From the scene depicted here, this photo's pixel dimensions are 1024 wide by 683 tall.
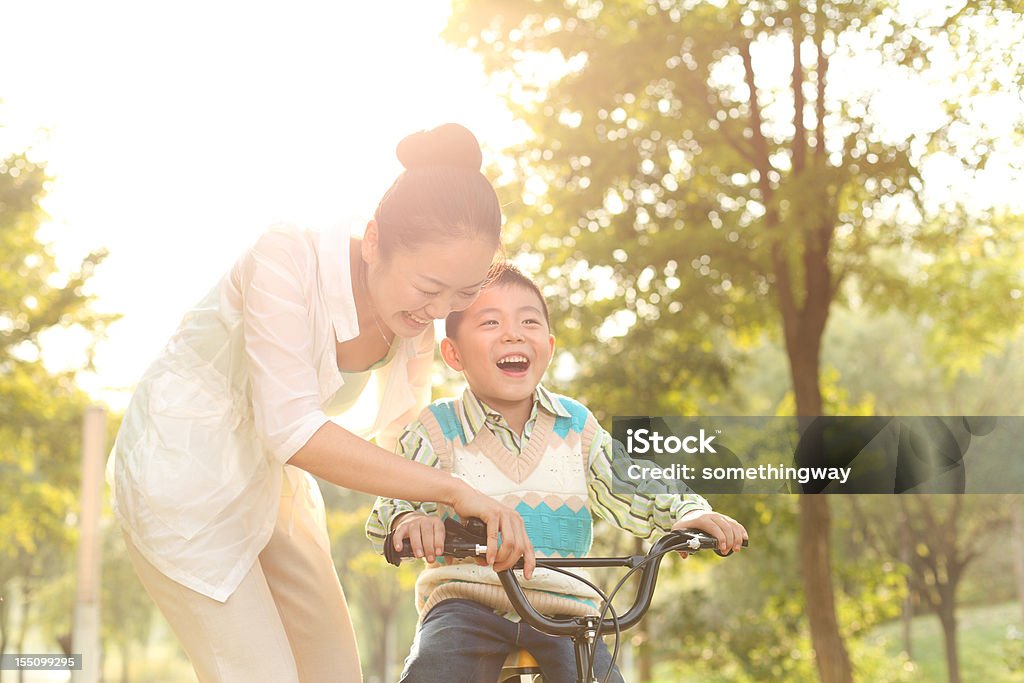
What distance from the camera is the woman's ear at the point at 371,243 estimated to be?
242cm

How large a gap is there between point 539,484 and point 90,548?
12.9 feet

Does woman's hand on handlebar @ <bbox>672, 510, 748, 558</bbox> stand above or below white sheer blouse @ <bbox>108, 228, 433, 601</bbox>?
below

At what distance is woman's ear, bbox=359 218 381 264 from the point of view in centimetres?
242

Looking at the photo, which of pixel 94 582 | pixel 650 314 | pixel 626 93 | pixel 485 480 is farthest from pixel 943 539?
pixel 485 480

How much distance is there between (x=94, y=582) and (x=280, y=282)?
13.4 ft

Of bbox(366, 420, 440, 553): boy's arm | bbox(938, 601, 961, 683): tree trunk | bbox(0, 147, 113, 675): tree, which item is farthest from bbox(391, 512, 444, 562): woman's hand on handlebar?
bbox(938, 601, 961, 683): tree trunk

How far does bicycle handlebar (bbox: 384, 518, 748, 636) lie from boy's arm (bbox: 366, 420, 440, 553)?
0.73 feet

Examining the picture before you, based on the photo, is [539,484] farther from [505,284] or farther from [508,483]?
[505,284]

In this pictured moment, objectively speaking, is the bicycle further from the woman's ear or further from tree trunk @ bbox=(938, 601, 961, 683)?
tree trunk @ bbox=(938, 601, 961, 683)

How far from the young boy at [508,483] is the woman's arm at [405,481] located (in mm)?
276

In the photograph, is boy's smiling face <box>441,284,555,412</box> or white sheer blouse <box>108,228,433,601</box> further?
boy's smiling face <box>441,284,555,412</box>

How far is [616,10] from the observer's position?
340 inches

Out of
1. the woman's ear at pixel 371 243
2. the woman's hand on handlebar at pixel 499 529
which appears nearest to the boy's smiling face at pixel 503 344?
the woman's ear at pixel 371 243

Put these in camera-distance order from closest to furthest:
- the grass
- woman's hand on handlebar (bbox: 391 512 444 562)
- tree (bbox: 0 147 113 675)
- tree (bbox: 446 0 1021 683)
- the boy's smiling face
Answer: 1. woman's hand on handlebar (bbox: 391 512 444 562)
2. the boy's smiling face
3. tree (bbox: 446 0 1021 683)
4. tree (bbox: 0 147 113 675)
5. the grass
